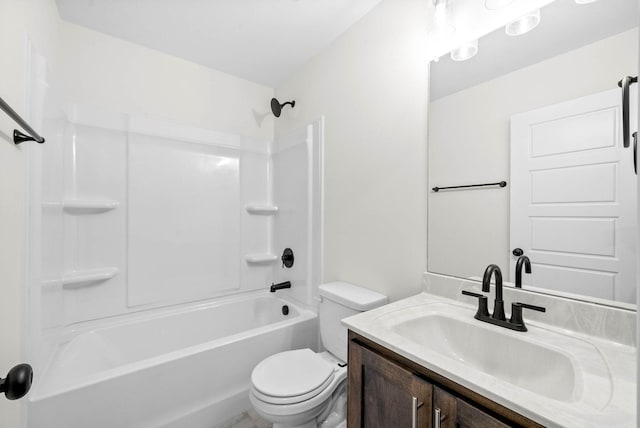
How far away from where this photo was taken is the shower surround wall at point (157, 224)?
4.66 ft

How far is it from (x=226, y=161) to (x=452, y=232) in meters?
1.88

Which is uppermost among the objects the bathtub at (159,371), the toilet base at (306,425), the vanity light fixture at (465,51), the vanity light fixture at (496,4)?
the vanity light fixture at (496,4)

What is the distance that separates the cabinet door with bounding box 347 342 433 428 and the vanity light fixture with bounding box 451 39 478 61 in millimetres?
1323

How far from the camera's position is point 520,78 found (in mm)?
1025

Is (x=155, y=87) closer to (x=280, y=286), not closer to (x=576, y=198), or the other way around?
(x=280, y=286)

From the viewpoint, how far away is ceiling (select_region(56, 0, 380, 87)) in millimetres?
1549

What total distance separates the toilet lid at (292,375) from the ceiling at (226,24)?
79.3 inches

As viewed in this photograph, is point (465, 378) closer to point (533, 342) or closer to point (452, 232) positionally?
point (533, 342)

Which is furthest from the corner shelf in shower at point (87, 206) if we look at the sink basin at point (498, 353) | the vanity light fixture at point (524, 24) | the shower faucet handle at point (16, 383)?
the vanity light fixture at point (524, 24)

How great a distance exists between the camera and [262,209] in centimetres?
245

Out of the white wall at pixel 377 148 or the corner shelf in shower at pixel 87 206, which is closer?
the white wall at pixel 377 148

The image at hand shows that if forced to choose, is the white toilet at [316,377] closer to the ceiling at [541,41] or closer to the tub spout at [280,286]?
the tub spout at [280,286]

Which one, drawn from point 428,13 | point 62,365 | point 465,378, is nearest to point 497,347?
point 465,378

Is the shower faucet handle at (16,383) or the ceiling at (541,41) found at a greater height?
the ceiling at (541,41)
